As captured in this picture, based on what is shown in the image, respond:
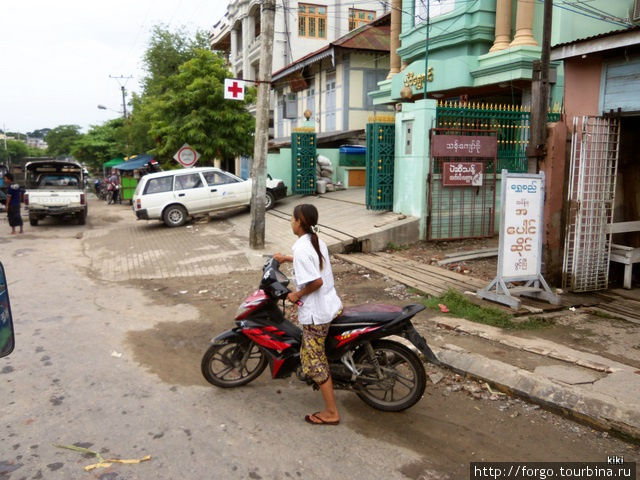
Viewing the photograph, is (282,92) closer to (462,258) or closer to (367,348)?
(462,258)

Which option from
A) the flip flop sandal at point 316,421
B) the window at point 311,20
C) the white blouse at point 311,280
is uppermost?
the window at point 311,20

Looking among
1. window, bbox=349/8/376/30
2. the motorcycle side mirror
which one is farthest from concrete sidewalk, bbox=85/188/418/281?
window, bbox=349/8/376/30

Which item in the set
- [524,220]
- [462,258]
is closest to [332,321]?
[524,220]

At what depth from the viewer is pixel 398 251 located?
10.8 m

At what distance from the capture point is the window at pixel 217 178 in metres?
16.1

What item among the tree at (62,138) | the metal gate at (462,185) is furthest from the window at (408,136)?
the tree at (62,138)

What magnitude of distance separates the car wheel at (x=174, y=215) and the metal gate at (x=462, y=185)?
26.6 ft

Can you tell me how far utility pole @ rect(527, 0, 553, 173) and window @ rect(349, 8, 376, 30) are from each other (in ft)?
85.0

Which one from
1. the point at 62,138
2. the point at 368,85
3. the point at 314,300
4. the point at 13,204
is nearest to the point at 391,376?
the point at 314,300

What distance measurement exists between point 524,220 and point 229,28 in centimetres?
3425

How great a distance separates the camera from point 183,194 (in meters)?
15.7

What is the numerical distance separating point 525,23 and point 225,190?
9594 mm

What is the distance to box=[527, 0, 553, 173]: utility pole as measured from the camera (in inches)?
281

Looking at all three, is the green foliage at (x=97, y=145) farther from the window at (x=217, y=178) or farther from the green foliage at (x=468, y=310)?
the green foliage at (x=468, y=310)
